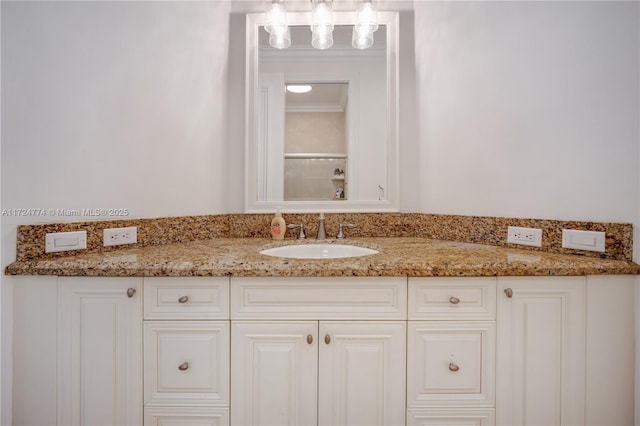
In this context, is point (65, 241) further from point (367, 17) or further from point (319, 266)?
point (367, 17)

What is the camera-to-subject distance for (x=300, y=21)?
1.68 metres

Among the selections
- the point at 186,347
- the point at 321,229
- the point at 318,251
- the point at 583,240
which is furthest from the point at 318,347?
the point at 583,240

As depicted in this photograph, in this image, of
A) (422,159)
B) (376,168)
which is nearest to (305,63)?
(376,168)

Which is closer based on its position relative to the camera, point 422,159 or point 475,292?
point 475,292

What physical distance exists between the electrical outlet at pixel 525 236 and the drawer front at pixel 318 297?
63 cm

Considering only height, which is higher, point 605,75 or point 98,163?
point 605,75

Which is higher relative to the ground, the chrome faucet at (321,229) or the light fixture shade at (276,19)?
the light fixture shade at (276,19)

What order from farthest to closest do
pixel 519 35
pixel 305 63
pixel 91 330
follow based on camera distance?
pixel 305 63 < pixel 519 35 < pixel 91 330

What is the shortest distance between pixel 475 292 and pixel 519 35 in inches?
44.2

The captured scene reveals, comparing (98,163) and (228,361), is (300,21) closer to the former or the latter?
(98,163)

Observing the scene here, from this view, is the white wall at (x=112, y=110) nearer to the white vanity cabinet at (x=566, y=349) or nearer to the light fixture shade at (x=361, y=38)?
the light fixture shade at (x=361, y=38)

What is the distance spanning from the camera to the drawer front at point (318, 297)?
1048mm

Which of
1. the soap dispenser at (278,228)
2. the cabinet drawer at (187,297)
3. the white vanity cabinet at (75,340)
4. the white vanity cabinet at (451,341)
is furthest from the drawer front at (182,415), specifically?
the soap dispenser at (278,228)

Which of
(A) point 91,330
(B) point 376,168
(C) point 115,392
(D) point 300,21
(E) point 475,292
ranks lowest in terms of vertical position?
(C) point 115,392
